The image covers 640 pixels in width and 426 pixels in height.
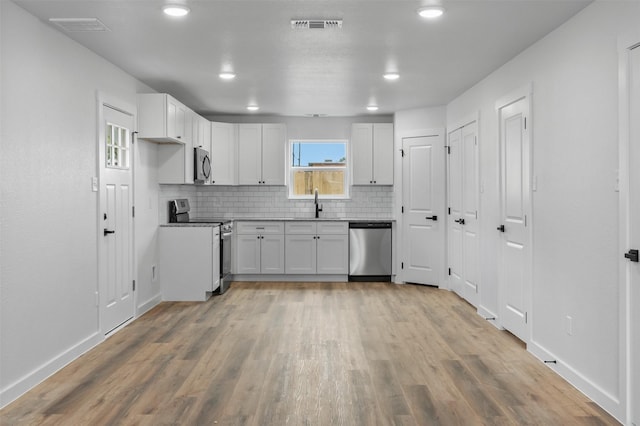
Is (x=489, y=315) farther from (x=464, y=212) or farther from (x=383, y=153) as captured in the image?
(x=383, y=153)

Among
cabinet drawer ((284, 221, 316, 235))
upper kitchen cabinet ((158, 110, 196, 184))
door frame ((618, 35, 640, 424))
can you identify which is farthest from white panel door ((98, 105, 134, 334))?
door frame ((618, 35, 640, 424))

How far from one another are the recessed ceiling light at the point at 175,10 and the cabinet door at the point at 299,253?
4271 mm

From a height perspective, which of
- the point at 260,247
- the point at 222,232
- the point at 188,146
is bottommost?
the point at 260,247

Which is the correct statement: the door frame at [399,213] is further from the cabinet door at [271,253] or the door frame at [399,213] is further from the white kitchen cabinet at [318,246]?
the cabinet door at [271,253]

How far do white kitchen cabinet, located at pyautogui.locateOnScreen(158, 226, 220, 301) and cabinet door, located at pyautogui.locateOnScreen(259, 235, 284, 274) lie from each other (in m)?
1.38

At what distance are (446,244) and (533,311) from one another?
109 inches

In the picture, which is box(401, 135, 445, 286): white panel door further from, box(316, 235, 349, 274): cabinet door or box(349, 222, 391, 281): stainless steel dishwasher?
box(316, 235, 349, 274): cabinet door

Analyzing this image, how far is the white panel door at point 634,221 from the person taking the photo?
2590mm

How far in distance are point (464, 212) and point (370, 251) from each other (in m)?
1.74

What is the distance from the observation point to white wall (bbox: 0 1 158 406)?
3039mm

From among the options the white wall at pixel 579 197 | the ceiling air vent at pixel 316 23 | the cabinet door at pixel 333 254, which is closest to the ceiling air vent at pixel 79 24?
the ceiling air vent at pixel 316 23

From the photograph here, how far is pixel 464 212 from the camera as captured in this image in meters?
5.88

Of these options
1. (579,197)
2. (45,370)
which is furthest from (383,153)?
(45,370)

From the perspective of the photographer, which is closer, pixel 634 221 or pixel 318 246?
pixel 634 221
